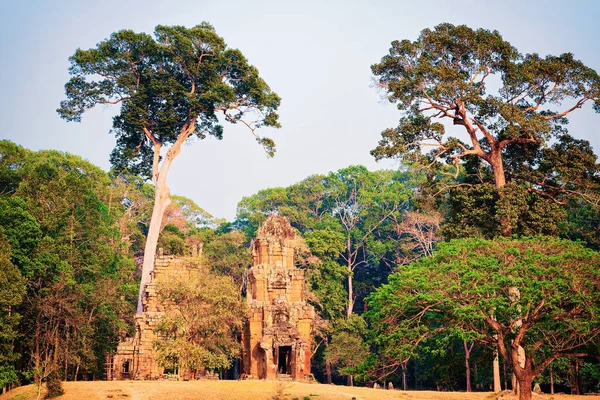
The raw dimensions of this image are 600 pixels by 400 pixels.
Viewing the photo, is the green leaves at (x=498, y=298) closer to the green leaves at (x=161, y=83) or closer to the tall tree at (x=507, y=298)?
the tall tree at (x=507, y=298)

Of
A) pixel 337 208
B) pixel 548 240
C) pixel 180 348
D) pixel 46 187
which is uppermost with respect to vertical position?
pixel 337 208

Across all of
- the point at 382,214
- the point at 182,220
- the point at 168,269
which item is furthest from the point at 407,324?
the point at 182,220

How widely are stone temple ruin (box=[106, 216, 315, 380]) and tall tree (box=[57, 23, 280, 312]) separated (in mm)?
4814

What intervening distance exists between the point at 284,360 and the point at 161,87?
16.8 meters

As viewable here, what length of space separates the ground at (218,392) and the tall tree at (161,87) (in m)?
12.8

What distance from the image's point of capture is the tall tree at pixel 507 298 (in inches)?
916

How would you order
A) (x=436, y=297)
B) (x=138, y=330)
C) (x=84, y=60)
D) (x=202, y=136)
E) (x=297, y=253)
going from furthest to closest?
(x=297, y=253), (x=202, y=136), (x=84, y=60), (x=138, y=330), (x=436, y=297)

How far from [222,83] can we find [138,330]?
49.6ft

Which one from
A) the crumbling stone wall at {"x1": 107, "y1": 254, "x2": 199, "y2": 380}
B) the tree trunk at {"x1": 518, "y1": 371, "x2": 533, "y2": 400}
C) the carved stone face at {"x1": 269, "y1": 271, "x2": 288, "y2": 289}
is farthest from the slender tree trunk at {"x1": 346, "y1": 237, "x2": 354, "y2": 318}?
the tree trunk at {"x1": 518, "y1": 371, "x2": 533, "y2": 400}

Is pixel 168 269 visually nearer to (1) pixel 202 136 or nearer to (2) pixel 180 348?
(2) pixel 180 348

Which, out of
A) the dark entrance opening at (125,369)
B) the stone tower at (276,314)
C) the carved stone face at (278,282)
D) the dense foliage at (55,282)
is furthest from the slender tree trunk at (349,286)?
the dark entrance opening at (125,369)

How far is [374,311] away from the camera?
26281 millimetres

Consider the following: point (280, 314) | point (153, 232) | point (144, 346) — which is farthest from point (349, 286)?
point (144, 346)

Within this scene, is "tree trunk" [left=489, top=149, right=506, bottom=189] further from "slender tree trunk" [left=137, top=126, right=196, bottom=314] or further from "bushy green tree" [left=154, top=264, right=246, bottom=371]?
"slender tree trunk" [left=137, top=126, right=196, bottom=314]
